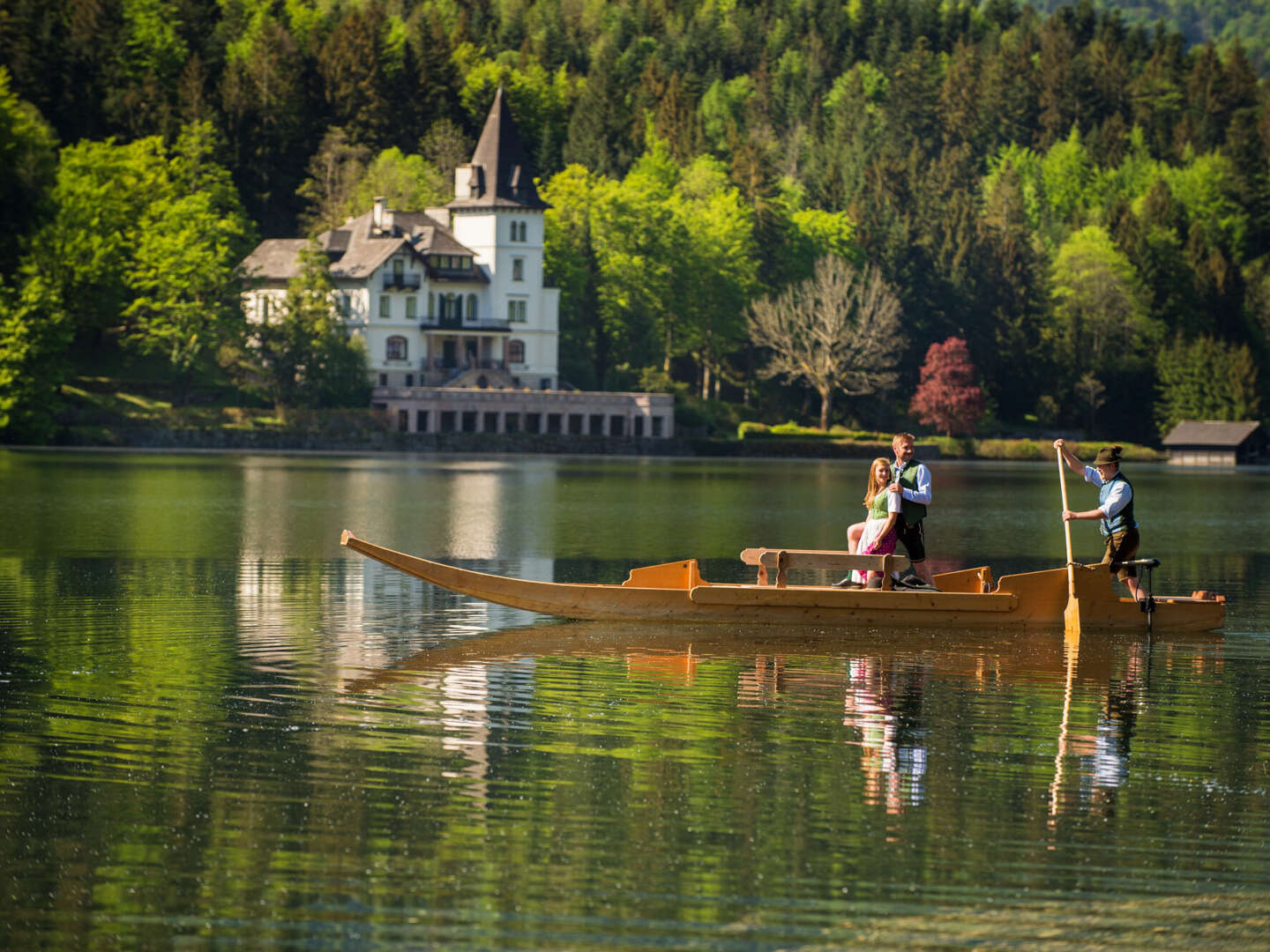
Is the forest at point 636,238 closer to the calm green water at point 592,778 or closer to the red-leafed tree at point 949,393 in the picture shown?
the red-leafed tree at point 949,393

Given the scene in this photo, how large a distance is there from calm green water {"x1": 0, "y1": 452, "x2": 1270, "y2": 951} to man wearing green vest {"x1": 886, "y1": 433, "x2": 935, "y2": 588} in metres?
1.16

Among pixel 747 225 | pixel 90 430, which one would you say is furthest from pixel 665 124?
pixel 90 430

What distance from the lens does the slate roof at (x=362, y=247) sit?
396 ft

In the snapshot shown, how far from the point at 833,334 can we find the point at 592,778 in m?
114

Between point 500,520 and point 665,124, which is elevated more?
point 665,124

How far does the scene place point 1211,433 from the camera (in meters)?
124

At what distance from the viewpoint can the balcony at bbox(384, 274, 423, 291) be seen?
121 metres

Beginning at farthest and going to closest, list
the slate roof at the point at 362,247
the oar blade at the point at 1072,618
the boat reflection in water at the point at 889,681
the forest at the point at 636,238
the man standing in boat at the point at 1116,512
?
the slate roof at the point at 362,247
the forest at the point at 636,238
the man standing in boat at the point at 1116,512
the oar blade at the point at 1072,618
the boat reflection in water at the point at 889,681

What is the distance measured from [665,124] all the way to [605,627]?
14449 centimetres

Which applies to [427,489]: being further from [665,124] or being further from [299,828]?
[665,124]

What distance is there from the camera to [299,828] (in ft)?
41.3

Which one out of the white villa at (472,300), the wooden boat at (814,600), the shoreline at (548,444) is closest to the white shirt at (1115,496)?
the wooden boat at (814,600)

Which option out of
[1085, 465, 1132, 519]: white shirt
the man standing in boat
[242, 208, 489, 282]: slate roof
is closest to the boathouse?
[242, 208, 489, 282]: slate roof

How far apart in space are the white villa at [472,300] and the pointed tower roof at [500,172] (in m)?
0.06
